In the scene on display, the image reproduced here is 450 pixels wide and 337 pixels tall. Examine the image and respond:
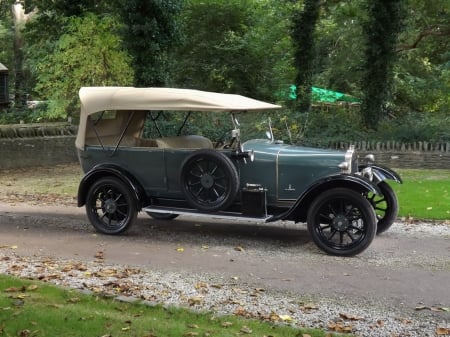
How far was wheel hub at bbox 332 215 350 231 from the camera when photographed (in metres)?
7.58

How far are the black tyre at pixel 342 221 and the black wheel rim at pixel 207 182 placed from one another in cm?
119

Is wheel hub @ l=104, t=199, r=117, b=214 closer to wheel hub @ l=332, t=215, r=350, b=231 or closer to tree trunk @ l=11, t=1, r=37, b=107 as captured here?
wheel hub @ l=332, t=215, r=350, b=231

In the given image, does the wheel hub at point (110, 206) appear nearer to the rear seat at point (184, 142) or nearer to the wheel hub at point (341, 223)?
the rear seat at point (184, 142)

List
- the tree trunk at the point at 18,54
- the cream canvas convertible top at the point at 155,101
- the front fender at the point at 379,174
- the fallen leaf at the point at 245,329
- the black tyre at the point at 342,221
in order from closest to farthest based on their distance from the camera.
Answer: the fallen leaf at the point at 245,329, the black tyre at the point at 342,221, the cream canvas convertible top at the point at 155,101, the front fender at the point at 379,174, the tree trunk at the point at 18,54

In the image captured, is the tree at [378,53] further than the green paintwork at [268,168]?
Yes

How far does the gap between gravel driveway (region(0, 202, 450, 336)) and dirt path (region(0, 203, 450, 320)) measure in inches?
0.5

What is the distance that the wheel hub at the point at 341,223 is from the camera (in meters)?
7.58

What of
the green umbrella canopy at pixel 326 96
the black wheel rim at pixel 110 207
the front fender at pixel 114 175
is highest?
the green umbrella canopy at pixel 326 96

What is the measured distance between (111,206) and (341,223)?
11.0 feet

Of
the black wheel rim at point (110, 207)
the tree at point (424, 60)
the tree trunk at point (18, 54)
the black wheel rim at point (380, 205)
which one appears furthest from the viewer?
the tree trunk at point (18, 54)

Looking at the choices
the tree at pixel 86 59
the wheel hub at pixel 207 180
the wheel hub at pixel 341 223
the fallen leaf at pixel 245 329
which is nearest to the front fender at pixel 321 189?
the wheel hub at pixel 341 223

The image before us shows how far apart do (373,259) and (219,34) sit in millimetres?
19708

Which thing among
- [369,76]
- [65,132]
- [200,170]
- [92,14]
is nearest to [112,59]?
[92,14]

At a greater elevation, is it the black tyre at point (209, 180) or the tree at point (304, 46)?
the tree at point (304, 46)
